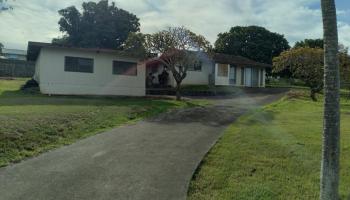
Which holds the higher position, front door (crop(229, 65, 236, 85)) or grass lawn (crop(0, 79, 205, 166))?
front door (crop(229, 65, 236, 85))

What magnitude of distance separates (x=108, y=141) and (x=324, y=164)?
6.40 meters

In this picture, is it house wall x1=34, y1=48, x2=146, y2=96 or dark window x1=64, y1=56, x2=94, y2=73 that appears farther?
dark window x1=64, y1=56, x2=94, y2=73

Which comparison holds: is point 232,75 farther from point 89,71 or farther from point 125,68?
point 89,71

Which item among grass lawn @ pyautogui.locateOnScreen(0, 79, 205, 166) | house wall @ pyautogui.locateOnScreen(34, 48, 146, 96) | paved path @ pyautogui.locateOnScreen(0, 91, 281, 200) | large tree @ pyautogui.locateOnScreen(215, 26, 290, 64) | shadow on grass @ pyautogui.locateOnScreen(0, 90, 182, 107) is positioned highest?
large tree @ pyautogui.locateOnScreen(215, 26, 290, 64)

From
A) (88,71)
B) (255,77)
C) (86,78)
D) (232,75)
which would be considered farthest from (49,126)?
(255,77)

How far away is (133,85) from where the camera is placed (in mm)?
27375

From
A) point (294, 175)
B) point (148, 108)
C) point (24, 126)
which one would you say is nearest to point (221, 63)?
point (148, 108)

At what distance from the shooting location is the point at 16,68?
4809 centimetres

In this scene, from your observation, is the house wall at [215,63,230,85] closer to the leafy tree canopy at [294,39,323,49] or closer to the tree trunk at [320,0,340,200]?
the leafy tree canopy at [294,39,323,49]

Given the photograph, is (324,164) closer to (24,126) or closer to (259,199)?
(259,199)

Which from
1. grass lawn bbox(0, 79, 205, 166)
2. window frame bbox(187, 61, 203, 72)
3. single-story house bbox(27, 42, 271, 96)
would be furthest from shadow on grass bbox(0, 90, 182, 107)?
window frame bbox(187, 61, 203, 72)

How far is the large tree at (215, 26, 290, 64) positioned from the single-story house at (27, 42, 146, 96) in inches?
1226

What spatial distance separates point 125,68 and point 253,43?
32.5 metres

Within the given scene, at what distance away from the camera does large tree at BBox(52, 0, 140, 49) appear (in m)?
44.7
